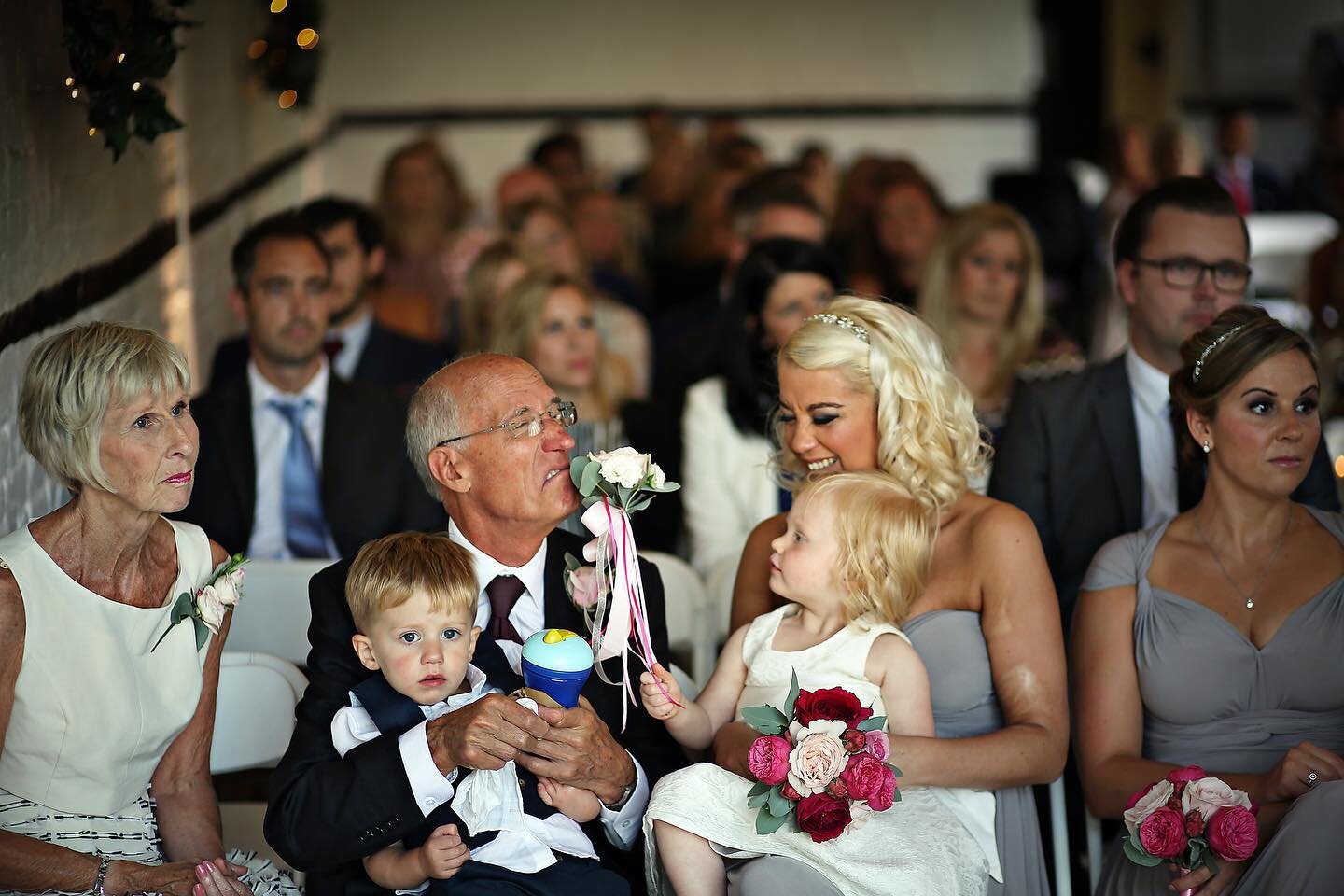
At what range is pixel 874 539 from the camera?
3016 mm

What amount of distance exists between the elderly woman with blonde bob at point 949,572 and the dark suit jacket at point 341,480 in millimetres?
1431

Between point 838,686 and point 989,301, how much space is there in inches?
110

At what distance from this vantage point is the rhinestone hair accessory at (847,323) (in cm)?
328

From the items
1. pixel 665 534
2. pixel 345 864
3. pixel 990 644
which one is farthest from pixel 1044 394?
pixel 345 864

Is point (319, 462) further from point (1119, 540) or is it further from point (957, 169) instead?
point (957, 169)

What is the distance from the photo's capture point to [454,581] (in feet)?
9.11

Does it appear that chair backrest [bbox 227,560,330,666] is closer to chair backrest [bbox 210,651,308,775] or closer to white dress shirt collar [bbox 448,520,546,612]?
chair backrest [bbox 210,651,308,775]

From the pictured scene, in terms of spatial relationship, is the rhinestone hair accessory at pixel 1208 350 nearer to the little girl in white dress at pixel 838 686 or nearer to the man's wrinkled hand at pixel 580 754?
the little girl in white dress at pixel 838 686

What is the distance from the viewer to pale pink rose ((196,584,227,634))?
2.92 metres

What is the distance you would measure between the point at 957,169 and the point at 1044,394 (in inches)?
362

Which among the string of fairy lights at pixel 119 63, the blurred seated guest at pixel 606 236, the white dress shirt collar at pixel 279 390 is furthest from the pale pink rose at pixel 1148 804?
Result: the blurred seated guest at pixel 606 236

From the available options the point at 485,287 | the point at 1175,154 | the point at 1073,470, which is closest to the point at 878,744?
the point at 1073,470

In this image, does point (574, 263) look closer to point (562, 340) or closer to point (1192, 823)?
point (562, 340)

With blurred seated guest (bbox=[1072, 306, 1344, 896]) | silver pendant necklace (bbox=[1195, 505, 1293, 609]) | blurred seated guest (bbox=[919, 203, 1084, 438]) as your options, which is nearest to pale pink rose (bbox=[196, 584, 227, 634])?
blurred seated guest (bbox=[1072, 306, 1344, 896])
